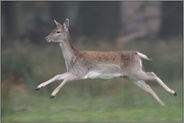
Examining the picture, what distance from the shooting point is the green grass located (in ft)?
33.5

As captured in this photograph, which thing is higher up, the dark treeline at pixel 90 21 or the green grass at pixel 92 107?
the green grass at pixel 92 107

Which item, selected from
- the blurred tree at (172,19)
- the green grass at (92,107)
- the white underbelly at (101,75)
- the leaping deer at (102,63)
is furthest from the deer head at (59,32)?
the blurred tree at (172,19)

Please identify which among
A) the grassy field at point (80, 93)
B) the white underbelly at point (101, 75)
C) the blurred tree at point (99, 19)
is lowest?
the blurred tree at point (99, 19)

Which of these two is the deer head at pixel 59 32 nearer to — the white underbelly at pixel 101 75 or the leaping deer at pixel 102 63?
the leaping deer at pixel 102 63

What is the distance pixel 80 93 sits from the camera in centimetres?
1355

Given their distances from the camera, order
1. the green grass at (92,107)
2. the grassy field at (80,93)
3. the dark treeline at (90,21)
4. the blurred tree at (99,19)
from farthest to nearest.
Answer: the blurred tree at (99,19)
the dark treeline at (90,21)
the grassy field at (80,93)
the green grass at (92,107)

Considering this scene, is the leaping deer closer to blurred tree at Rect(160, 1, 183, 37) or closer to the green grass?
the green grass

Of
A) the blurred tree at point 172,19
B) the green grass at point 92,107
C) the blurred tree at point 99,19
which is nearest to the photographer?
the green grass at point 92,107

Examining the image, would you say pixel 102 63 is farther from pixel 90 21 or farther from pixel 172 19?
pixel 172 19

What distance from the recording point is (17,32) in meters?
20.8

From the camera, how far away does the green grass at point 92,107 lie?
10.2m

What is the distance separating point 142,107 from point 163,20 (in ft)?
43.9

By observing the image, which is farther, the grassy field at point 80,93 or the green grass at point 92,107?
the grassy field at point 80,93

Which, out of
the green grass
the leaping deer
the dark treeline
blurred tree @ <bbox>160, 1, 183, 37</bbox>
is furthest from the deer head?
blurred tree @ <bbox>160, 1, 183, 37</bbox>
